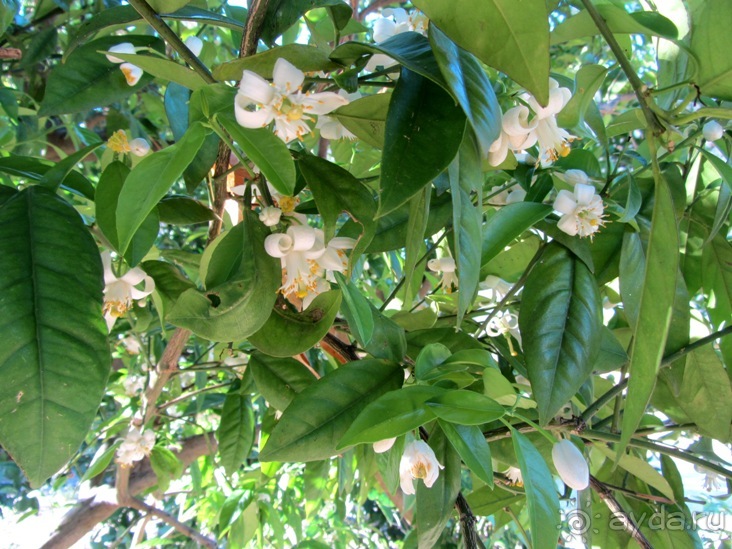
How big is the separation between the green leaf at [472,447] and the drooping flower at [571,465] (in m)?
0.10

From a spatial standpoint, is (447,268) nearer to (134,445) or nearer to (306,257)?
(306,257)

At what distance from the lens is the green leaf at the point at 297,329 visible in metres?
0.55

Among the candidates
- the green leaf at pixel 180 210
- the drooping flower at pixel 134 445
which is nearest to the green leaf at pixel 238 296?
the green leaf at pixel 180 210

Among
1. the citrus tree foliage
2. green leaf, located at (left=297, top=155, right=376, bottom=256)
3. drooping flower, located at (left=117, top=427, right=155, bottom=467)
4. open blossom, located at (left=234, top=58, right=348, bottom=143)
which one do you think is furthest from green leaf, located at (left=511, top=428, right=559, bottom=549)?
drooping flower, located at (left=117, top=427, right=155, bottom=467)

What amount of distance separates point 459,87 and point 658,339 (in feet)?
0.70

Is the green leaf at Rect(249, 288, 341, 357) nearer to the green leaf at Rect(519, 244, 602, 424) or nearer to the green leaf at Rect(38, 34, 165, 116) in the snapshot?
the green leaf at Rect(519, 244, 602, 424)

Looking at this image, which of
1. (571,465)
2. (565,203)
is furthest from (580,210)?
(571,465)

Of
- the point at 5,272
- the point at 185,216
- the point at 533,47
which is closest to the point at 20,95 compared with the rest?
the point at 185,216

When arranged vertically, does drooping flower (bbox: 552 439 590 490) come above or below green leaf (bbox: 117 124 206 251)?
below

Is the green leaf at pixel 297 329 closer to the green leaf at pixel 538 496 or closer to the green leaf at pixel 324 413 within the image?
the green leaf at pixel 324 413

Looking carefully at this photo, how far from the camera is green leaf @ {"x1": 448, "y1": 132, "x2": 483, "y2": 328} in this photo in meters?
0.42

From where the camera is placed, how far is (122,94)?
667 mm

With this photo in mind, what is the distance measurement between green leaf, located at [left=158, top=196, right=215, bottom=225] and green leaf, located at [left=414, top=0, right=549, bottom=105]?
36 cm

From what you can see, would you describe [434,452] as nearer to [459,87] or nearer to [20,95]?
[459,87]
